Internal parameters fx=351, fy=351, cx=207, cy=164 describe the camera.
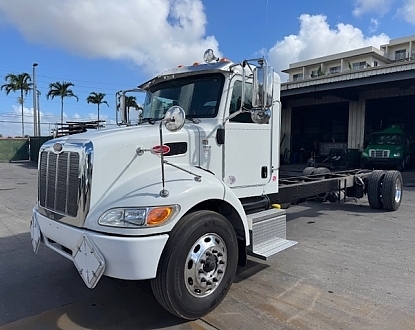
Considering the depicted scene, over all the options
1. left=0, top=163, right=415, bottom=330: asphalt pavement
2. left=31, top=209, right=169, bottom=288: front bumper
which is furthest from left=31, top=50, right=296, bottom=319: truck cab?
left=0, top=163, right=415, bottom=330: asphalt pavement

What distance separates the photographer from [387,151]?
60.0 feet

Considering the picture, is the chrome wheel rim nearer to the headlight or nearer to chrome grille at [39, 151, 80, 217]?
the headlight

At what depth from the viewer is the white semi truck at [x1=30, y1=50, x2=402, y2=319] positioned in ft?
9.52

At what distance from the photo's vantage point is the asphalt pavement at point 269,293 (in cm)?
321

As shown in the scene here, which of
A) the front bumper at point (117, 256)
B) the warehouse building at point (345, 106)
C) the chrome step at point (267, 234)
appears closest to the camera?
the front bumper at point (117, 256)

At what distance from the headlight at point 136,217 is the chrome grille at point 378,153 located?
18.1 m

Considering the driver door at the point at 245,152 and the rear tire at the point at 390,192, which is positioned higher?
the driver door at the point at 245,152

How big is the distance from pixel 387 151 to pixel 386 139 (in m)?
1.33

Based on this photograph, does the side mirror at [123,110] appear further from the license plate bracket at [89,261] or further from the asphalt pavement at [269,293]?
the license plate bracket at [89,261]

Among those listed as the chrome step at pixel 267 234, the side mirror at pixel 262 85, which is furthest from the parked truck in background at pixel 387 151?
the side mirror at pixel 262 85

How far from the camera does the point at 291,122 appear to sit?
1037 inches

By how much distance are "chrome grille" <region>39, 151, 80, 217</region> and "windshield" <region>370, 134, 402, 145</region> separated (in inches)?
755

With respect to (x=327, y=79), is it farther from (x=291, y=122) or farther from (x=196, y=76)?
(x=196, y=76)

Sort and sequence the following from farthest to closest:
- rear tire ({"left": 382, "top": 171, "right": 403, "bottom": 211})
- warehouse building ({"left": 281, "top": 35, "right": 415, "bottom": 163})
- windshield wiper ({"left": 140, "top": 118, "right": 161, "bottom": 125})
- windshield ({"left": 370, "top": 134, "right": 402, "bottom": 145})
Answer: windshield ({"left": 370, "top": 134, "right": 402, "bottom": 145}) < warehouse building ({"left": 281, "top": 35, "right": 415, "bottom": 163}) < rear tire ({"left": 382, "top": 171, "right": 403, "bottom": 211}) < windshield wiper ({"left": 140, "top": 118, "right": 161, "bottom": 125})
